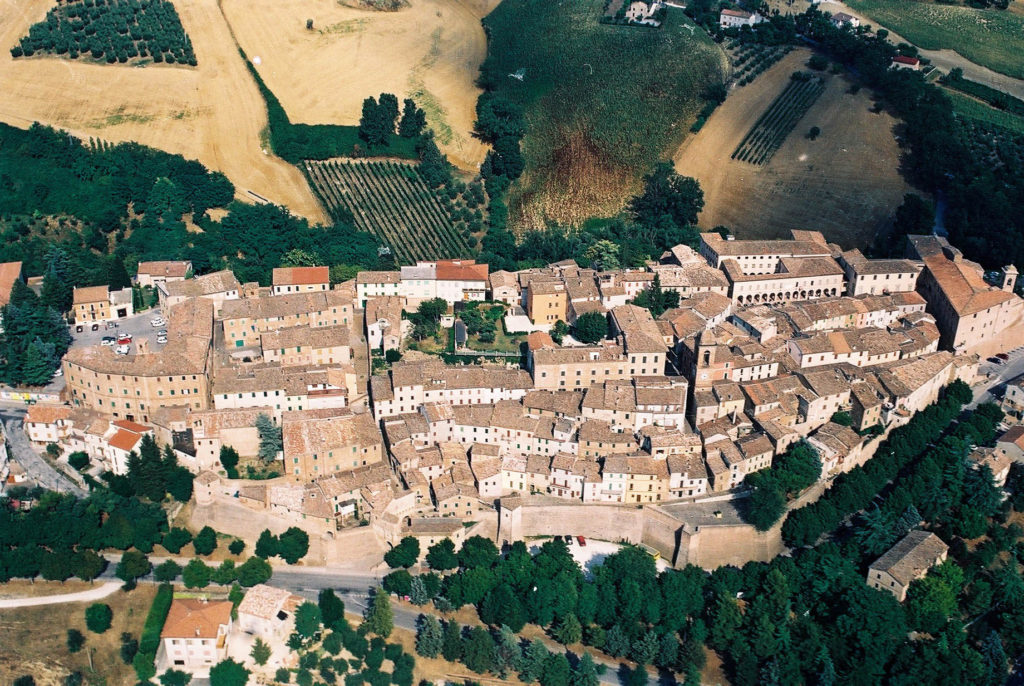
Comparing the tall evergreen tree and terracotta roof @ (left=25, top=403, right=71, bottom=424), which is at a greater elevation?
terracotta roof @ (left=25, top=403, right=71, bottom=424)

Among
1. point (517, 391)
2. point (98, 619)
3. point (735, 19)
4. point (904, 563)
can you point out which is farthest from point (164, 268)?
point (735, 19)

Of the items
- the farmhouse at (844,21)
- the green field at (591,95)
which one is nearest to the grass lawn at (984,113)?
the farmhouse at (844,21)

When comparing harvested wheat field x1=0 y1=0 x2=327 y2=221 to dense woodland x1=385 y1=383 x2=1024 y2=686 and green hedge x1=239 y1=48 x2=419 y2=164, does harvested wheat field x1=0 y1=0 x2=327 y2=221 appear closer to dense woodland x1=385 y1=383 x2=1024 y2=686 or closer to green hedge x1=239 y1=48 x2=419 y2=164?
green hedge x1=239 y1=48 x2=419 y2=164

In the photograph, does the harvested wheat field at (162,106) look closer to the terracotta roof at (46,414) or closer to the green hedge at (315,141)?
the green hedge at (315,141)

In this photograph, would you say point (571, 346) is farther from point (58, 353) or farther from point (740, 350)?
point (58, 353)

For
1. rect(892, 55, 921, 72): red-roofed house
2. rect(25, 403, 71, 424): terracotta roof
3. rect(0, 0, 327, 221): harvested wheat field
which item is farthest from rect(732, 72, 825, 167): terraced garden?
rect(25, 403, 71, 424): terracotta roof

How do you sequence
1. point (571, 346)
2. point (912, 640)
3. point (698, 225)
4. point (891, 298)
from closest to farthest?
1. point (912, 640)
2. point (571, 346)
3. point (891, 298)
4. point (698, 225)

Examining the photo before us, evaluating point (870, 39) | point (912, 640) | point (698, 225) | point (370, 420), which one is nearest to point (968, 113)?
point (870, 39)

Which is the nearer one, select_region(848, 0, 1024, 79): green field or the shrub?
the shrub
